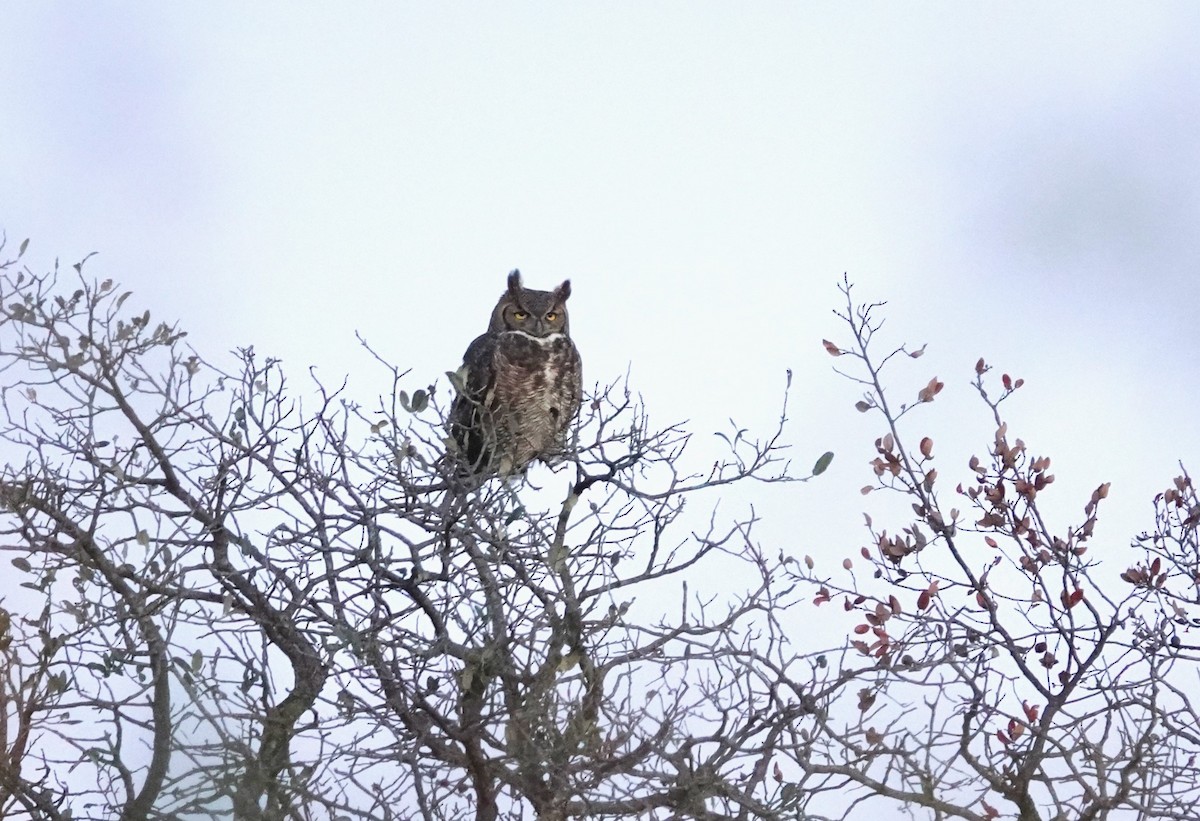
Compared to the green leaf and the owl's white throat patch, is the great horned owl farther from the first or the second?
the green leaf

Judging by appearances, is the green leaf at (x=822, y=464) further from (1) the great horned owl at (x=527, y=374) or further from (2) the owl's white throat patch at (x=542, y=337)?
(2) the owl's white throat patch at (x=542, y=337)

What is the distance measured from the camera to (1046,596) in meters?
5.52

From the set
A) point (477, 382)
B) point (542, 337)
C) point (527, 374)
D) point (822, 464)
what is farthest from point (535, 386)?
point (822, 464)

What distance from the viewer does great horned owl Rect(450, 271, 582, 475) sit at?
739 centimetres

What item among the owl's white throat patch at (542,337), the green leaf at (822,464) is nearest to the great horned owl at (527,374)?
the owl's white throat patch at (542,337)

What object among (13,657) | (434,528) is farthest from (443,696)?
(13,657)

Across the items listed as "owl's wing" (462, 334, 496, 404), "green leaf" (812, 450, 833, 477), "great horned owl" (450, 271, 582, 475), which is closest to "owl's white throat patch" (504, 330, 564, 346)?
"great horned owl" (450, 271, 582, 475)

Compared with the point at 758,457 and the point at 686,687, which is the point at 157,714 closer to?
the point at 686,687

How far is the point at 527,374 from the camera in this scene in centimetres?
777

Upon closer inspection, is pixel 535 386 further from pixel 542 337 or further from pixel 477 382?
pixel 542 337

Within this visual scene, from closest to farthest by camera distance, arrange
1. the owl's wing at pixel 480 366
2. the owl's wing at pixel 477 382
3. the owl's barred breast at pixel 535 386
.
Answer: the owl's wing at pixel 477 382 < the owl's barred breast at pixel 535 386 < the owl's wing at pixel 480 366

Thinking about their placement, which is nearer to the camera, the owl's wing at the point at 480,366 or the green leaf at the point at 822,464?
the green leaf at the point at 822,464

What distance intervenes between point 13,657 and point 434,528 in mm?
1363

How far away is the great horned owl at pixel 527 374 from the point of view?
739cm
